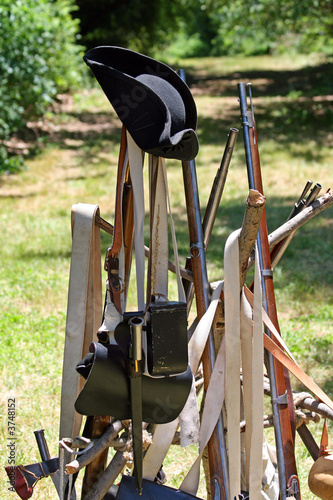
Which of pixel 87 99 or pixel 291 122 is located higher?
pixel 87 99

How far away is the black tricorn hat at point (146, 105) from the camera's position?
158 centimetres

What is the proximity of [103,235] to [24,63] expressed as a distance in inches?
144

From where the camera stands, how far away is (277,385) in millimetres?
1883

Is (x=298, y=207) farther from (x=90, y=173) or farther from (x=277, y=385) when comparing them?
(x=90, y=173)

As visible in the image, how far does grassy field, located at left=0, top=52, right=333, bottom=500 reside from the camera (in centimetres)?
354

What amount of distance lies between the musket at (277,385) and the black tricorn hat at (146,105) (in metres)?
0.32

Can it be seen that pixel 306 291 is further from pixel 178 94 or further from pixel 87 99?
pixel 87 99

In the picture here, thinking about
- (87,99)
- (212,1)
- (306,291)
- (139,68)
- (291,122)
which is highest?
(212,1)

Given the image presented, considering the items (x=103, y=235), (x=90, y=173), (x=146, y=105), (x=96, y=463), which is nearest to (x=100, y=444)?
(x=96, y=463)

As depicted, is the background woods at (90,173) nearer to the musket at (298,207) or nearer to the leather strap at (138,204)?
the musket at (298,207)

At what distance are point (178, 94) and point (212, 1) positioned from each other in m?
15.6

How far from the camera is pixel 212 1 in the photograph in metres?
16.2

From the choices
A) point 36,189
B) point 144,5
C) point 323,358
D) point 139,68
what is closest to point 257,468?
point 139,68

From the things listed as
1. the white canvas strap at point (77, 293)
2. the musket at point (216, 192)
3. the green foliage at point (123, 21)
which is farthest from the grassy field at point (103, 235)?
the green foliage at point (123, 21)
